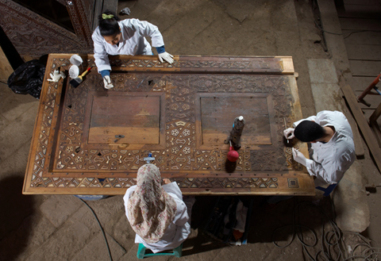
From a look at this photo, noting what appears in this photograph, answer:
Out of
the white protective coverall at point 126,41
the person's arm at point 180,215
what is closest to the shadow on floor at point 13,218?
the white protective coverall at point 126,41

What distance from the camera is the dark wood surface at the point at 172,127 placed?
8.16ft

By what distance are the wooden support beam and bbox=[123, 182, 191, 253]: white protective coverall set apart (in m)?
3.40

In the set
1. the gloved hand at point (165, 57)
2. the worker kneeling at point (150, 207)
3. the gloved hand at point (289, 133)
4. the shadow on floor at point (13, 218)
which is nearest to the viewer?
the worker kneeling at point (150, 207)

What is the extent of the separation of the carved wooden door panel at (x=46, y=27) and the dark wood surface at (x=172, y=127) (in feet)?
2.98

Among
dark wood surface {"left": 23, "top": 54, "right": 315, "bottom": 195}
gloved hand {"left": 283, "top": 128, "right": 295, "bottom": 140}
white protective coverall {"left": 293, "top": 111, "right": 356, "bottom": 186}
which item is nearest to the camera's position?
white protective coverall {"left": 293, "top": 111, "right": 356, "bottom": 186}

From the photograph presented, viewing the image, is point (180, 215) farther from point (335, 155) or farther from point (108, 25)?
point (108, 25)

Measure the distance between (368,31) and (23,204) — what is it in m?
7.07

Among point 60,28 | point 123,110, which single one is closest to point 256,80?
point 123,110

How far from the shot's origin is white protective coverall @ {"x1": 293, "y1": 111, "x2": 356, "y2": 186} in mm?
2357

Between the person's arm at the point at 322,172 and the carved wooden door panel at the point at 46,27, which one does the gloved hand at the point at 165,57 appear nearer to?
the carved wooden door panel at the point at 46,27

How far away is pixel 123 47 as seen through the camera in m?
3.13

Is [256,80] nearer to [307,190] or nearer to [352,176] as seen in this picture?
[307,190]

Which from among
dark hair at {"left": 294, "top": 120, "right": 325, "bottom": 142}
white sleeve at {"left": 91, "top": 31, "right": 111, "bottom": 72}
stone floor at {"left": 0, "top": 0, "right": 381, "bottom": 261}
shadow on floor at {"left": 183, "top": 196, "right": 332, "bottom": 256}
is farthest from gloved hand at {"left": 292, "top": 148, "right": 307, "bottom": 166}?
white sleeve at {"left": 91, "top": 31, "right": 111, "bottom": 72}

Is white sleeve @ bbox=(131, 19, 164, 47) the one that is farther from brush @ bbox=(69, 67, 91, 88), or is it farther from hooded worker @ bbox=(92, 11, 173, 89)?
brush @ bbox=(69, 67, 91, 88)
